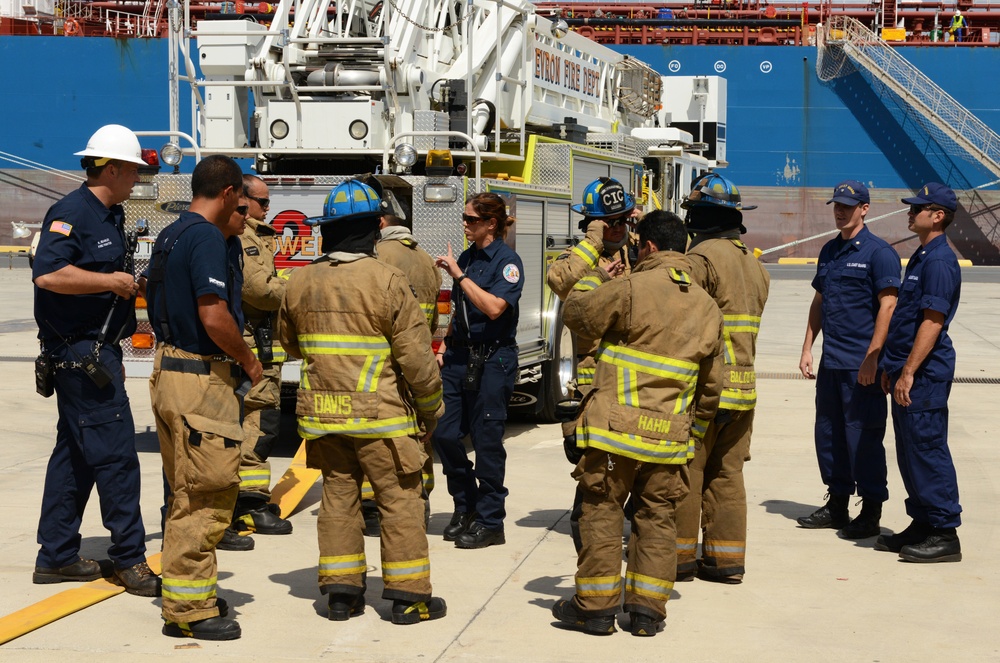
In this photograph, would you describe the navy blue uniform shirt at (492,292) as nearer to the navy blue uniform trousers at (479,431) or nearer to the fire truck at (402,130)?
the navy blue uniform trousers at (479,431)

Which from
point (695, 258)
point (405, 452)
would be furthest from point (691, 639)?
point (695, 258)

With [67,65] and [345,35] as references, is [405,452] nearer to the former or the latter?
[345,35]

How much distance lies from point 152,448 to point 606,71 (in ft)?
24.4

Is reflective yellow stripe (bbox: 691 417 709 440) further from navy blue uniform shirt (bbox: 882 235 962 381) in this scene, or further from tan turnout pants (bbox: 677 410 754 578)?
navy blue uniform shirt (bbox: 882 235 962 381)

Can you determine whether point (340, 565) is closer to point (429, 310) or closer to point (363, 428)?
point (363, 428)

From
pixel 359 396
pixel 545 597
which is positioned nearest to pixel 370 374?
pixel 359 396

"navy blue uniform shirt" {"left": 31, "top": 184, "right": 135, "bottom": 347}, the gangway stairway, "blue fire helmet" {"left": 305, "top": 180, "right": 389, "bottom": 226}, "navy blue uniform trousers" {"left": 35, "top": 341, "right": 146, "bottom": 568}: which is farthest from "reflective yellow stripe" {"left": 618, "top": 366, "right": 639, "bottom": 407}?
the gangway stairway

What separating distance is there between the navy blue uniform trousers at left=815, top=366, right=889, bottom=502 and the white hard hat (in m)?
3.76

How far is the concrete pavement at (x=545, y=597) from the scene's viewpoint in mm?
4648

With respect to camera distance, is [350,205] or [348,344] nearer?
[348,344]

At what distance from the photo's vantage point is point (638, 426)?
4719mm

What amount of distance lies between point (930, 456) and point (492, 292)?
2377mm

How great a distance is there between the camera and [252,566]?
588 cm

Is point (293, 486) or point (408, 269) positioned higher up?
point (408, 269)
